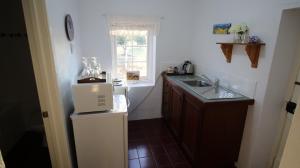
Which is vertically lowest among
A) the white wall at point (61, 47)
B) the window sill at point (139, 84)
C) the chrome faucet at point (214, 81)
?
the window sill at point (139, 84)

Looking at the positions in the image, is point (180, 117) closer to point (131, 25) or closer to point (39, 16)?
point (131, 25)

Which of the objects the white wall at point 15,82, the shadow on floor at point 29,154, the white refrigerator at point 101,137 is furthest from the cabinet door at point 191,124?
the white wall at point 15,82

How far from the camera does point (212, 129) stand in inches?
72.5

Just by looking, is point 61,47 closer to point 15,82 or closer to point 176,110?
point 15,82

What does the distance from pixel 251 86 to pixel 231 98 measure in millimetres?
239

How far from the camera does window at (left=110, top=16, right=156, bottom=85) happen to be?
9.09 feet

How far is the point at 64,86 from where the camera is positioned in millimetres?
1588

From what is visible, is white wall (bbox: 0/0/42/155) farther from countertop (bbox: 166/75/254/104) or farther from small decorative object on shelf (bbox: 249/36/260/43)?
small decorative object on shelf (bbox: 249/36/260/43)

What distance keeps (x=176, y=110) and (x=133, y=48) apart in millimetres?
1313

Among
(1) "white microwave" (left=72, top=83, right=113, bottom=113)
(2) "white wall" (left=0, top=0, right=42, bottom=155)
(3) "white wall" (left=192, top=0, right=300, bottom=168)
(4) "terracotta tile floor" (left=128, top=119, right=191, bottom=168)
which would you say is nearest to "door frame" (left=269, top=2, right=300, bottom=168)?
(3) "white wall" (left=192, top=0, right=300, bottom=168)

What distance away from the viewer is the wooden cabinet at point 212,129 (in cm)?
179

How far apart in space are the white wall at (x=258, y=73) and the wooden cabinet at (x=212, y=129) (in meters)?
0.11

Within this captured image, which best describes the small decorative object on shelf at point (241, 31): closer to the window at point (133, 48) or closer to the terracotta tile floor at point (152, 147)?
the window at point (133, 48)

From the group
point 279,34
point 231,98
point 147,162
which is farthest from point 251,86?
point 147,162
